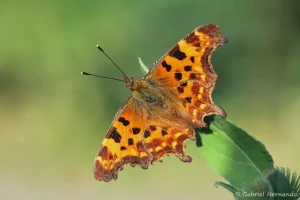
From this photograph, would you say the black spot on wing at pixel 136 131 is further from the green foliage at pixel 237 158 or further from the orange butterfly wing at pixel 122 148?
the green foliage at pixel 237 158

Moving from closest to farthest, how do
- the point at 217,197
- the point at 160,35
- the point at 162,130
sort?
the point at 162,130 < the point at 217,197 < the point at 160,35

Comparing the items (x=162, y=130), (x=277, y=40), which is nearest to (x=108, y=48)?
(x=277, y=40)

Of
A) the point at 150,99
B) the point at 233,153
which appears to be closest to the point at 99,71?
the point at 150,99

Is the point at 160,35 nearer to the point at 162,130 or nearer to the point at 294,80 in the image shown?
the point at 294,80

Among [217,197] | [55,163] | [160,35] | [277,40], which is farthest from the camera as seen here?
[277,40]

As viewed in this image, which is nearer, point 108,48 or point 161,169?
point 161,169

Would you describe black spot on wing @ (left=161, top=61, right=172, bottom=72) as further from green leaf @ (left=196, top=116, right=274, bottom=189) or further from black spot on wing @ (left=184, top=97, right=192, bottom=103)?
green leaf @ (left=196, top=116, right=274, bottom=189)
